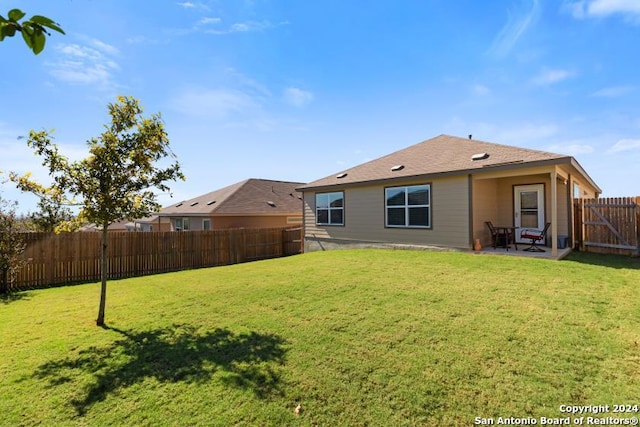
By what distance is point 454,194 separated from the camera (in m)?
10.7

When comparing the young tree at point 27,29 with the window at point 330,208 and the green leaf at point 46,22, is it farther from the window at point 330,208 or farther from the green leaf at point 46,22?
the window at point 330,208

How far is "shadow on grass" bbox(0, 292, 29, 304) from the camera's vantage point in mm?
7505

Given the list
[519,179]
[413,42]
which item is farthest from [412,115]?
[519,179]

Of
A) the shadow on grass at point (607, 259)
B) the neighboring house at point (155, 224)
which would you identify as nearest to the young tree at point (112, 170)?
the shadow on grass at point (607, 259)

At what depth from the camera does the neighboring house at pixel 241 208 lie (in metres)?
20.1

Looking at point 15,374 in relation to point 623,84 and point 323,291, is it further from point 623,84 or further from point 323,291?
point 623,84

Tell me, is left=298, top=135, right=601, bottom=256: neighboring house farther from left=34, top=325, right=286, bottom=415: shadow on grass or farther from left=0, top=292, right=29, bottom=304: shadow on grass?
left=0, top=292, right=29, bottom=304: shadow on grass

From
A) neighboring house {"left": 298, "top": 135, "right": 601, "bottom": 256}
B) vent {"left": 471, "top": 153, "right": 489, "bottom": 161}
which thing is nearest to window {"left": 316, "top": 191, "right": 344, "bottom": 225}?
neighboring house {"left": 298, "top": 135, "right": 601, "bottom": 256}

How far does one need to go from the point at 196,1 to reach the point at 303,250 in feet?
40.8

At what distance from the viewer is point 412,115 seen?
13.2 meters

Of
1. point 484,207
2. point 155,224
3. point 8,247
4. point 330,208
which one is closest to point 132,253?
point 8,247

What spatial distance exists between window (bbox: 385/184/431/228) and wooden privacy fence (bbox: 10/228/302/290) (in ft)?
23.0

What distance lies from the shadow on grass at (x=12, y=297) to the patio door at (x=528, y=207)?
1605 cm

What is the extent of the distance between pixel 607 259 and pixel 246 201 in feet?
62.7
